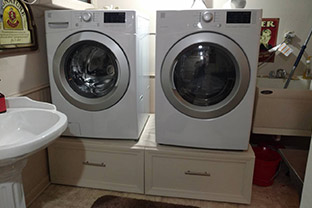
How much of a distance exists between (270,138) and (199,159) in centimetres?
109

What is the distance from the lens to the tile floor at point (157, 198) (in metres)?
1.89

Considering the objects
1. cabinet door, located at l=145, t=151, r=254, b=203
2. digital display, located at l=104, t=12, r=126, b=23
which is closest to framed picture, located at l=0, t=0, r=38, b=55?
digital display, located at l=104, t=12, r=126, b=23

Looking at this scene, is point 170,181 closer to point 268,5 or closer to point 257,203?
point 257,203

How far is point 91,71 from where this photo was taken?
1.99 m

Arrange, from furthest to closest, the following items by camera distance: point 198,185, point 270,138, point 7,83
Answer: point 270,138 → point 198,185 → point 7,83

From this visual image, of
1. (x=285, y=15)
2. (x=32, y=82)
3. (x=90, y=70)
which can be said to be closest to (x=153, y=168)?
(x=90, y=70)

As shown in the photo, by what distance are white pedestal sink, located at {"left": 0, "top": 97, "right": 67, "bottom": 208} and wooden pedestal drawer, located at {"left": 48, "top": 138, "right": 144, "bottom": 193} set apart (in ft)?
1.83

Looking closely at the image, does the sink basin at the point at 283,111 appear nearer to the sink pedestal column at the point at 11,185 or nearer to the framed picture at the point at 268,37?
A: the framed picture at the point at 268,37

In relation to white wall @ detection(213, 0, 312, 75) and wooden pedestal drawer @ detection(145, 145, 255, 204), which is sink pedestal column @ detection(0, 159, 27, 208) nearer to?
wooden pedestal drawer @ detection(145, 145, 255, 204)

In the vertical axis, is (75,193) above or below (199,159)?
below

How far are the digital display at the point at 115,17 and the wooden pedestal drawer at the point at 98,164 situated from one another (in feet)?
2.80

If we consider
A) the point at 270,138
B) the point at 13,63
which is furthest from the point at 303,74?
the point at 13,63

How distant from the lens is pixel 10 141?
1.33 meters

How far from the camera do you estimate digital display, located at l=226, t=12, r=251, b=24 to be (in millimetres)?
1620
